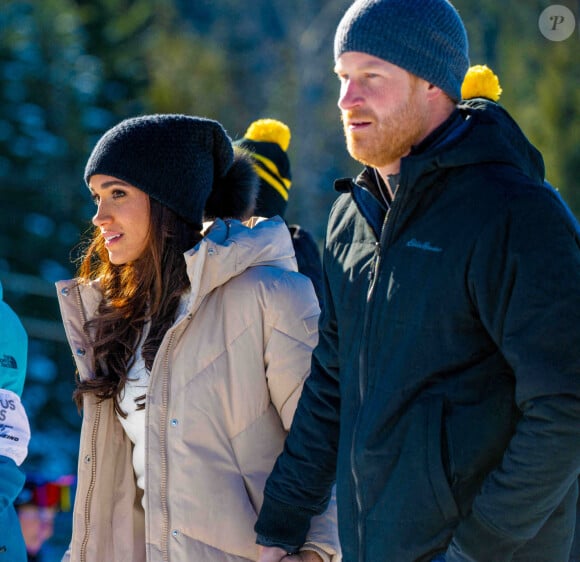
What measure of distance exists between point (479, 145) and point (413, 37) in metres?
0.29

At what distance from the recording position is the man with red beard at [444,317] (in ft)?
6.53

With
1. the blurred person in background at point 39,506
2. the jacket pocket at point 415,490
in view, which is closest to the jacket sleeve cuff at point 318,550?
the jacket pocket at point 415,490

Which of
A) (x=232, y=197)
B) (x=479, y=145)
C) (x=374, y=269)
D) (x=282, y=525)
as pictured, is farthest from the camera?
(x=232, y=197)

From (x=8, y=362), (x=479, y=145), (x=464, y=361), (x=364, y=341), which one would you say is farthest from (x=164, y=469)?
(x=479, y=145)

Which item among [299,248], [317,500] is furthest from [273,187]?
[317,500]

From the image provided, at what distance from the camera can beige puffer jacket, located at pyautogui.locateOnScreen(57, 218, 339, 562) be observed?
111 inches

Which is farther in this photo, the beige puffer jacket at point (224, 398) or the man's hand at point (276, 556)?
the beige puffer jacket at point (224, 398)

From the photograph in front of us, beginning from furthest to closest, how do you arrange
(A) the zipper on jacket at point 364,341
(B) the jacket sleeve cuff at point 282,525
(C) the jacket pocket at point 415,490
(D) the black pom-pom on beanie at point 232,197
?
1. (D) the black pom-pom on beanie at point 232,197
2. (B) the jacket sleeve cuff at point 282,525
3. (A) the zipper on jacket at point 364,341
4. (C) the jacket pocket at point 415,490

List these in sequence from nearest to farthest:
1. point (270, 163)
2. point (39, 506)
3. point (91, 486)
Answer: point (91, 486) → point (39, 506) → point (270, 163)

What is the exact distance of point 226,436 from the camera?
286 cm

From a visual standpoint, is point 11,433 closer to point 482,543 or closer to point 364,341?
point 364,341

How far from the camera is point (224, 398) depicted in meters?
2.85

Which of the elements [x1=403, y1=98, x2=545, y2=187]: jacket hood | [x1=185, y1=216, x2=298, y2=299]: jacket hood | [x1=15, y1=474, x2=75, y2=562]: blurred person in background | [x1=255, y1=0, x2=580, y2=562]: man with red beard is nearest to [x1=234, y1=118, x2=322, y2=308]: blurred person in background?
Answer: [x1=15, y1=474, x2=75, y2=562]: blurred person in background

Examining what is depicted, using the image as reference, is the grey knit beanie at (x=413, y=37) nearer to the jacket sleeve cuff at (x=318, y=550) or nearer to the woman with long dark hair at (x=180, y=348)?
the woman with long dark hair at (x=180, y=348)
